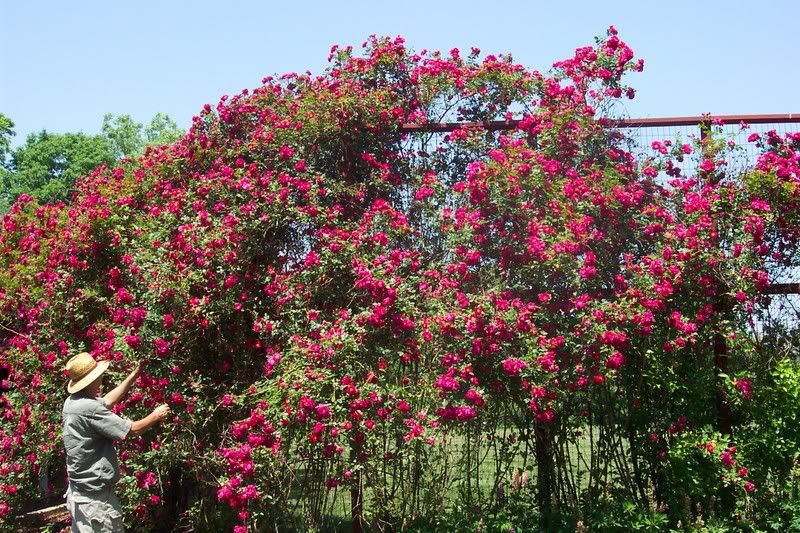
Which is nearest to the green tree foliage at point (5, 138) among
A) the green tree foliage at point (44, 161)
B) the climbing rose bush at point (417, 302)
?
the green tree foliage at point (44, 161)

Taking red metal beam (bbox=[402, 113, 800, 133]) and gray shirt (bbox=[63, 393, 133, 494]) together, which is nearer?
gray shirt (bbox=[63, 393, 133, 494])

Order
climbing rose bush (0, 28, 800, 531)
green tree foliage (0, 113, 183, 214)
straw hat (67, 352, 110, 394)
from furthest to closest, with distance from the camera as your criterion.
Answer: green tree foliage (0, 113, 183, 214)
climbing rose bush (0, 28, 800, 531)
straw hat (67, 352, 110, 394)

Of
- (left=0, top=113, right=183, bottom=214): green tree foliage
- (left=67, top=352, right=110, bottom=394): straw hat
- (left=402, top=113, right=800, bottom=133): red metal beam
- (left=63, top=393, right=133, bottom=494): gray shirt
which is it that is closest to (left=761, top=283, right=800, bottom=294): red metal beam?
(left=402, top=113, right=800, bottom=133): red metal beam

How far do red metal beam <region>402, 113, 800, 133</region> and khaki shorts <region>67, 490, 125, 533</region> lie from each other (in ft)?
10.7

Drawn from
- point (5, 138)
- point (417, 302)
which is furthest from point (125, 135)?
point (417, 302)

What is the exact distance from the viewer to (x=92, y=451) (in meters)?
4.53

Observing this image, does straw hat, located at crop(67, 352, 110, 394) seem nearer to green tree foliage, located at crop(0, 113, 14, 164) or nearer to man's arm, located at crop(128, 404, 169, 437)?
man's arm, located at crop(128, 404, 169, 437)

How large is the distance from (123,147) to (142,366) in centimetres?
4082

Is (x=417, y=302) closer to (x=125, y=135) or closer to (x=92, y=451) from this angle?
(x=92, y=451)

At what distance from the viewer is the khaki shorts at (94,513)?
450 centimetres

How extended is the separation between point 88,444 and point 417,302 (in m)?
2.10

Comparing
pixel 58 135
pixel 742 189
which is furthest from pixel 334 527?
pixel 58 135

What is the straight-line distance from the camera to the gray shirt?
448 centimetres

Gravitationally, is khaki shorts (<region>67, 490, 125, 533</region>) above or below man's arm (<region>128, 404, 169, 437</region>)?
below
